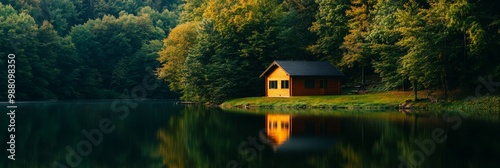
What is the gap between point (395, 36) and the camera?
50.9 meters

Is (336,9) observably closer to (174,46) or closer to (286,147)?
(174,46)

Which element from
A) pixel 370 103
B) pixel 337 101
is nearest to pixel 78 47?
pixel 337 101

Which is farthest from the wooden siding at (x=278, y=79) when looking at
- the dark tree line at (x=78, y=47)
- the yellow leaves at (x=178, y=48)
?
the dark tree line at (x=78, y=47)

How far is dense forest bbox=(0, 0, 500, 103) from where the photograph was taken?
4484cm

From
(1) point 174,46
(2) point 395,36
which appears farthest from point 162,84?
(2) point 395,36

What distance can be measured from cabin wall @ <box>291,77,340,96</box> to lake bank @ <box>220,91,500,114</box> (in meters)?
2.71

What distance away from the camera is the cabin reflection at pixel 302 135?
68.8 feet

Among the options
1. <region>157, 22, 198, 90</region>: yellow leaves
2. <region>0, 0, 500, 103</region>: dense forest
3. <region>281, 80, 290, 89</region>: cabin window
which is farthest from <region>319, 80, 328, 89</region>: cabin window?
<region>157, 22, 198, 90</region>: yellow leaves

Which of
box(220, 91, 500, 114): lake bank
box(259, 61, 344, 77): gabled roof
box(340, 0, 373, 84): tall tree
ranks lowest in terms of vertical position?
box(220, 91, 500, 114): lake bank

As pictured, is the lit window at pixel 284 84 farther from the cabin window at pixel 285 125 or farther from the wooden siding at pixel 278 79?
the cabin window at pixel 285 125

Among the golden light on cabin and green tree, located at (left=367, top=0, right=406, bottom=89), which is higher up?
green tree, located at (left=367, top=0, right=406, bottom=89)

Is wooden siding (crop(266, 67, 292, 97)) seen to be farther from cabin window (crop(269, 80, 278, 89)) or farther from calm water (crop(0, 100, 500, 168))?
calm water (crop(0, 100, 500, 168))

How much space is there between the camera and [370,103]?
163 ft

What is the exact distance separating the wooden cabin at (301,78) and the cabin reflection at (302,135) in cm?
2823
